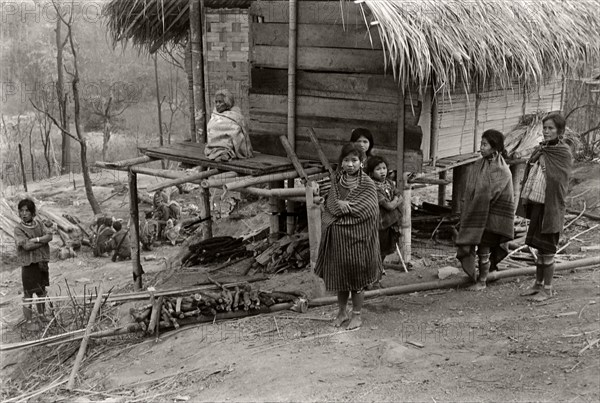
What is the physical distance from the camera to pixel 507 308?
20.7ft

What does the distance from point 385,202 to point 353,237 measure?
3.24 ft

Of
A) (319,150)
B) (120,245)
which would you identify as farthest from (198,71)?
(120,245)

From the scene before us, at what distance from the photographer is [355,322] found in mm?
5871

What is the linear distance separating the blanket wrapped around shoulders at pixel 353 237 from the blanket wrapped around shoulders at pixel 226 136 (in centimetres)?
245

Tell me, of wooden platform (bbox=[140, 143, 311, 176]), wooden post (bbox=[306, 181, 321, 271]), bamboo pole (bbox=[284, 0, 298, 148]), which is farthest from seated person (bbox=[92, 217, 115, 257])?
wooden post (bbox=[306, 181, 321, 271])

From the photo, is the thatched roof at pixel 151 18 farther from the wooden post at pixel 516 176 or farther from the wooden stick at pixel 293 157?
the wooden post at pixel 516 176

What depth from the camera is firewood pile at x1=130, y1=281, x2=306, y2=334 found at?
21.5 ft

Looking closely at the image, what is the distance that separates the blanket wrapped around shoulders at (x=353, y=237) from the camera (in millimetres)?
5641

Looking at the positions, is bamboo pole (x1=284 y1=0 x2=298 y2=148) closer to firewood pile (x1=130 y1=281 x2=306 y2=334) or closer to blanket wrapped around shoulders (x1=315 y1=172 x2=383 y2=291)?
firewood pile (x1=130 y1=281 x2=306 y2=334)

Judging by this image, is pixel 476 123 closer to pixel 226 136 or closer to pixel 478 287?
pixel 478 287

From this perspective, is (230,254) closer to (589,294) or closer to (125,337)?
(125,337)

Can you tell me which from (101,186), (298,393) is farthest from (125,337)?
(101,186)

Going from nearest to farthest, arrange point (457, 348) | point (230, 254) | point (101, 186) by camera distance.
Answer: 1. point (457, 348)
2. point (230, 254)
3. point (101, 186)

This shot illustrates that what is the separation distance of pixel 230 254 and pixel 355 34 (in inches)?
135
